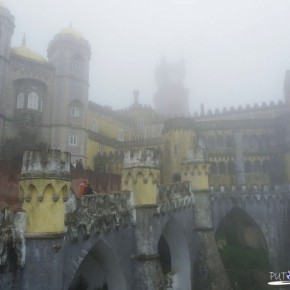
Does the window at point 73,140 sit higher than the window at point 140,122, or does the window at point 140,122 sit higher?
the window at point 140,122

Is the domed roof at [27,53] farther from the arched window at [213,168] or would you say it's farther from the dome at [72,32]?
the arched window at [213,168]

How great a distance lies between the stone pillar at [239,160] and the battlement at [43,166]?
1228 inches

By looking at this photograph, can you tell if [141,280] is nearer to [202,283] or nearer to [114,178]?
[202,283]

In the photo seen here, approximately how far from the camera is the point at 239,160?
124ft

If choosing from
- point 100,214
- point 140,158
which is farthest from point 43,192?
point 140,158

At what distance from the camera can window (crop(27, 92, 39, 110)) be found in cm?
3141

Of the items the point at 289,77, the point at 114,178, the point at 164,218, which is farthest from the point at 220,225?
the point at 289,77

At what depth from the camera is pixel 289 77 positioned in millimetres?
52906

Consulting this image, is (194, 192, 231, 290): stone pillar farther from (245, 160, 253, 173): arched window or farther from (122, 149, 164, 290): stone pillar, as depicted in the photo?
(245, 160, 253, 173): arched window

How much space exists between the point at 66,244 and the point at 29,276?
1.50m

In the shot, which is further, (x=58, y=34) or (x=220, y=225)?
(x=58, y=34)

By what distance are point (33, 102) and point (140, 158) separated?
853 inches

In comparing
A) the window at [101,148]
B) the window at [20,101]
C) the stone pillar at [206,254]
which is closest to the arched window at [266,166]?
the stone pillar at [206,254]

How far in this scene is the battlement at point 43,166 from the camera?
8.22 meters
